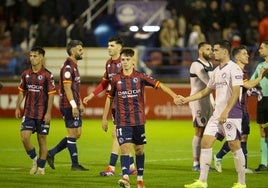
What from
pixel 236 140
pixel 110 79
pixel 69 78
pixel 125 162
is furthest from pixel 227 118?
pixel 69 78

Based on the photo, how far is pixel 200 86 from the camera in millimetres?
16000

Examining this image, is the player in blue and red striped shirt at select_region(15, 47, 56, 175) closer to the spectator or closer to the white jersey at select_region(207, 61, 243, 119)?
the white jersey at select_region(207, 61, 243, 119)

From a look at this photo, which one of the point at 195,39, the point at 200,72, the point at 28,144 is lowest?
the point at 28,144

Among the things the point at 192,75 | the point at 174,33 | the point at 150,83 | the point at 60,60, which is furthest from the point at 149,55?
the point at 150,83

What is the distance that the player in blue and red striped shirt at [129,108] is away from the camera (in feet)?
43.3

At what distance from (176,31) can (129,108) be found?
50.8ft

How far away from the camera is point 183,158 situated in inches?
709

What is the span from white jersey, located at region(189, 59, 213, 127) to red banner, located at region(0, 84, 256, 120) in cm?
1138

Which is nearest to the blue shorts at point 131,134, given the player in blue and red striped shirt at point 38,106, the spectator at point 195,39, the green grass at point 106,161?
the green grass at point 106,161

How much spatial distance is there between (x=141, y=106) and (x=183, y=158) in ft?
15.9

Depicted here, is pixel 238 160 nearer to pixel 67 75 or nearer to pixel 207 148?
pixel 207 148

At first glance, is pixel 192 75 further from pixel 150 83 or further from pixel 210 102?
pixel 150 83

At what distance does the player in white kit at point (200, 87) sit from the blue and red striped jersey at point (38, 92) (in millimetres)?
2586

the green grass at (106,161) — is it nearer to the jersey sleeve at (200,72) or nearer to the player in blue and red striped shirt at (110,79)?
the player in blue and red striped shirt at (110,79)
